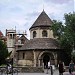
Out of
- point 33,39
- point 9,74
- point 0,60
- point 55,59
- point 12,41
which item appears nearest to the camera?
point 9,74

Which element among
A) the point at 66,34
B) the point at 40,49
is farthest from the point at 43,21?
the point at 66,34

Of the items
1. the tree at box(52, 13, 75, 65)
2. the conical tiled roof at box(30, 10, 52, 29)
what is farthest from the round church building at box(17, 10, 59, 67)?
the tree at box(52, 13, 75, 65)

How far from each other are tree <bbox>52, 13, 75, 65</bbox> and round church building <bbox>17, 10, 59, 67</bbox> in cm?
183

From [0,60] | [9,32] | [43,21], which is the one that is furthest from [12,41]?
[43,21]

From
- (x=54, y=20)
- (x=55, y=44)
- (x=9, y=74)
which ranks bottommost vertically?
(x=9, y=74)

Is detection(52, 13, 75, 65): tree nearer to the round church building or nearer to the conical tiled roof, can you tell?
the round church building

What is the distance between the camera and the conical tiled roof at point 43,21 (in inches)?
2896

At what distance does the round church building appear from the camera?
66.1 meters

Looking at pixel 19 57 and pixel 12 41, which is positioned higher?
pixel 12 41

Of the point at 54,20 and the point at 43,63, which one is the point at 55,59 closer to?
the point at 43,63

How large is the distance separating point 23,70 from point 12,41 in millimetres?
59218

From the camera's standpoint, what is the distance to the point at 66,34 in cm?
6325

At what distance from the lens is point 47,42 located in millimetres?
68625

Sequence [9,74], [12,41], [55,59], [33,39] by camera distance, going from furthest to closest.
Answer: [12,41], [33,39], [55,59], [9,74]
